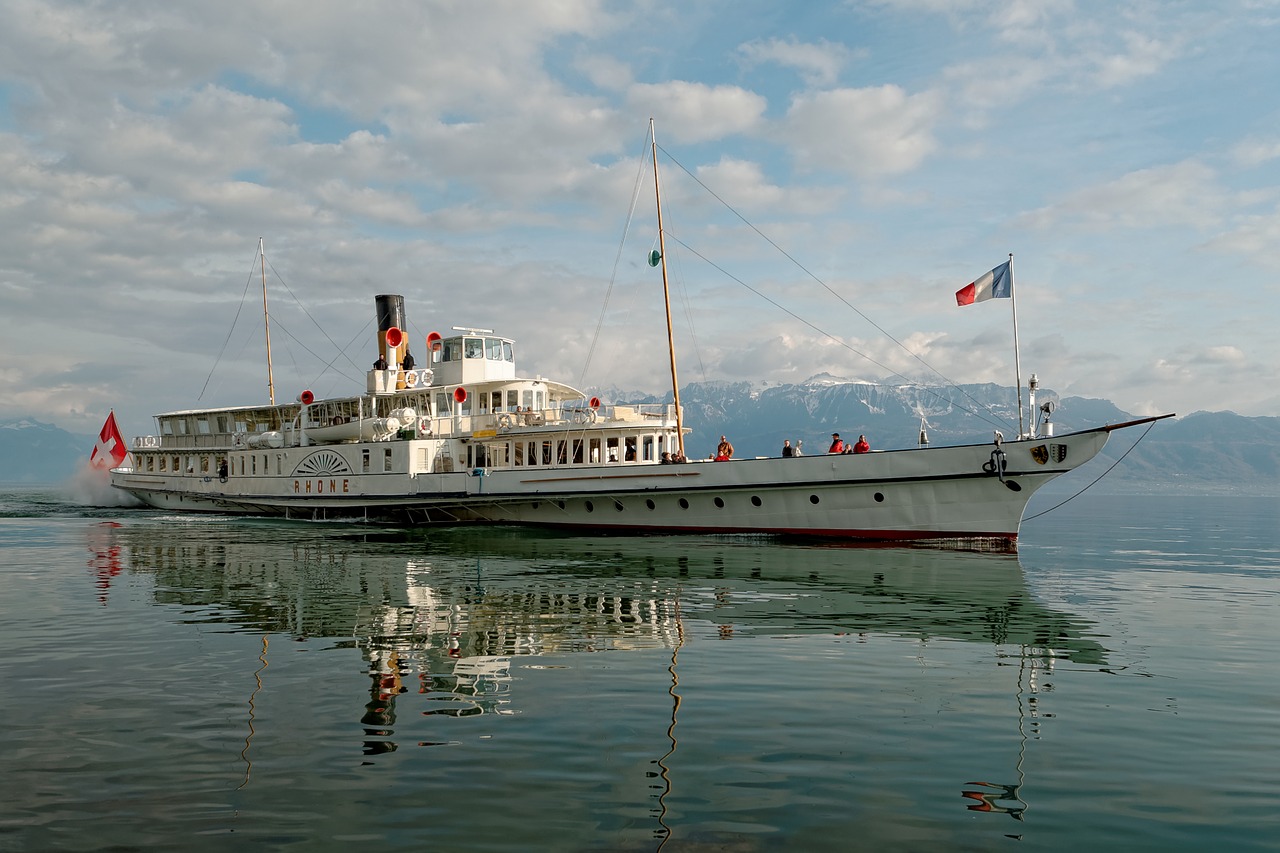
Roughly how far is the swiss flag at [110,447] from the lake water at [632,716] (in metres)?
43.0

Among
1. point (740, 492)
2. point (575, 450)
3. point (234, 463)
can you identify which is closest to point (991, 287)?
point (740, 492)

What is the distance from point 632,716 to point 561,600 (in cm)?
905

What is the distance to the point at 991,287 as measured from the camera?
1094 inches

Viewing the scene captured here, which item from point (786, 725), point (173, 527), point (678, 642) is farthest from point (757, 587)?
point (173, 527)

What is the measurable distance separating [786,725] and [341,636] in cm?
824

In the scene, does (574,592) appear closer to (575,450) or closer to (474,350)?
(575,450)

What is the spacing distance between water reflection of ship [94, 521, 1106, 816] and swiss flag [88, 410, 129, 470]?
101ft

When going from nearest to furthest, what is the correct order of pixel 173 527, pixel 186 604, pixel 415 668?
pixel 415 668
pixel 186 604
pixel 173 527

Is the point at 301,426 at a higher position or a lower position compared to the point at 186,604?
higher

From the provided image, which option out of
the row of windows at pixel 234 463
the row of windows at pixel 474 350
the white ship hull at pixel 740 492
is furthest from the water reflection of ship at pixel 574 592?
the row of windows at pixel 474 350

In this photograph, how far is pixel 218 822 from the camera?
22.5 ft

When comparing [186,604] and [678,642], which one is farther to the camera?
[186,604]

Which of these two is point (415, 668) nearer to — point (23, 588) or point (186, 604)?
point (186, 604)

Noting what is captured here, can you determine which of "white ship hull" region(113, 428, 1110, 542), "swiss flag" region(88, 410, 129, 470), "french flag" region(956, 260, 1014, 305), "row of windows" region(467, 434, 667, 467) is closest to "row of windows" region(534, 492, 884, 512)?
"white ship hull" region(113, 428, 1110, 542)
